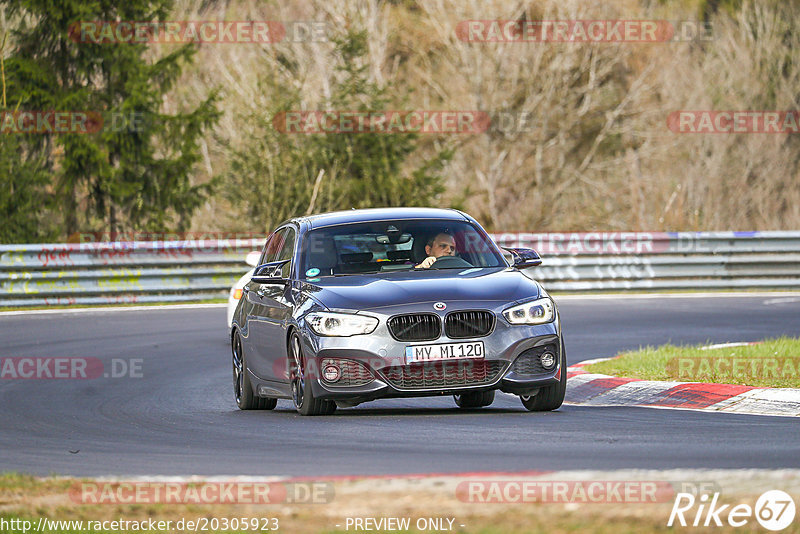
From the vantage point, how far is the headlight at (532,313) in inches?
393

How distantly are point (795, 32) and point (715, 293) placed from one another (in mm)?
23474

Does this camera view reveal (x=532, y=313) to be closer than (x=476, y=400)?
Yes

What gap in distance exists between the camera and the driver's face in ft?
36.6

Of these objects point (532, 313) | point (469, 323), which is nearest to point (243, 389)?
point (469, 323)

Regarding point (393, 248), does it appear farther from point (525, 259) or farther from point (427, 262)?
point (525, 259)

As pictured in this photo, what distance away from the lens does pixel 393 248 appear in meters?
11.1

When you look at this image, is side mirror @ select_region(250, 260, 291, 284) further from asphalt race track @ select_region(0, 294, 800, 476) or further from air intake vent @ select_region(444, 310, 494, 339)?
air intake vent @ select_region(444, 310, 494, 339)

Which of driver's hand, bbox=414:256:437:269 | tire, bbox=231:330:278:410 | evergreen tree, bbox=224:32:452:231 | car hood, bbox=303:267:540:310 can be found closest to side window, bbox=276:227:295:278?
car hood, bbox=303:267:540:310

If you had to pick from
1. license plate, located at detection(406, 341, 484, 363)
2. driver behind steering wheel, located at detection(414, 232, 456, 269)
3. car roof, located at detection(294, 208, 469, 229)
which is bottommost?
license plate, located at detection(406, 341, 484, 363)

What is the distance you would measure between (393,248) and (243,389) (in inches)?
74.3

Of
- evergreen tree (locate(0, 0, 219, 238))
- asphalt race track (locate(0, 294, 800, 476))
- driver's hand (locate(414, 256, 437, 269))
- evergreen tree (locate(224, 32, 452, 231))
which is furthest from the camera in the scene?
evergreen tree (locate(224, 32, 452, 231))

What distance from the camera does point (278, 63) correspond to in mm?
40188

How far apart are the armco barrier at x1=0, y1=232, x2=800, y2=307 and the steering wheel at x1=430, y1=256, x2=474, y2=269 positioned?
42.9 feet

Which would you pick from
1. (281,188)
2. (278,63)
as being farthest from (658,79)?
(281,188)
